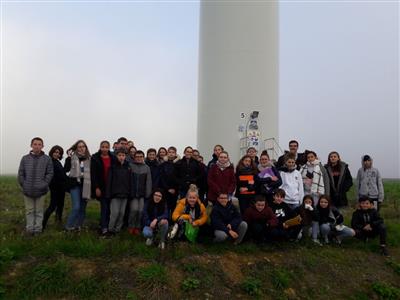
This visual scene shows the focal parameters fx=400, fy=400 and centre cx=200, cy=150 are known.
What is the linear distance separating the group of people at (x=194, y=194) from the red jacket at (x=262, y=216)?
0.02 m

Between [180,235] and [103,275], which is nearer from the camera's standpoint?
[103,275]

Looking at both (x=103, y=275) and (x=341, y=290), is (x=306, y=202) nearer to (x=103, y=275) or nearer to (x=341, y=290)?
(x=341, y=290)

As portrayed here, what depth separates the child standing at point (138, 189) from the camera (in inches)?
288

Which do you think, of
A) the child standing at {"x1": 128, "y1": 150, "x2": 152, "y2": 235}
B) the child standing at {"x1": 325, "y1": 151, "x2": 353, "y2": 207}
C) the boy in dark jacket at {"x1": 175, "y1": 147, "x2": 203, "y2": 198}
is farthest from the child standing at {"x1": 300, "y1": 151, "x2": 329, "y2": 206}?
the child standing at {"x1": 128, "y1": 150, "x2": 152, "y2": 235}

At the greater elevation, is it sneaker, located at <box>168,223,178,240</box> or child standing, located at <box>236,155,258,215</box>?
child standing, located at <box>236,155,258,215</box>

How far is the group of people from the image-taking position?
6.91 meters

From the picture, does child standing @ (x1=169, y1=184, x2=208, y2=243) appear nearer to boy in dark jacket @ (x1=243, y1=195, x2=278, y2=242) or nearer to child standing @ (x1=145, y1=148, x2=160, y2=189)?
boy in dark jacket @ (x1=243, y1=195, x2=278, y2=242)

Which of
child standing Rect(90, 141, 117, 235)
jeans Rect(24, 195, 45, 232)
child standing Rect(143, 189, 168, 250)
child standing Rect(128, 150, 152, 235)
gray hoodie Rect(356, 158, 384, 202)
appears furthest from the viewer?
gray hoodie Rect(356, 158, 384, 202)

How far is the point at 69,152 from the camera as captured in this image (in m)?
7.46

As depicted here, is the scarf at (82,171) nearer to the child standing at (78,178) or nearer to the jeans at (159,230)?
the child standing at (78,178)

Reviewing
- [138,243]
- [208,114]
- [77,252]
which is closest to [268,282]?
[138,243]

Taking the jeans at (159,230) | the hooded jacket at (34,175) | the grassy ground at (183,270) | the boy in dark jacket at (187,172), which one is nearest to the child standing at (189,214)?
the jeans at (159,230)

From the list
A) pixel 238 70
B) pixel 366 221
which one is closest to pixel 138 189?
pixel 366 221

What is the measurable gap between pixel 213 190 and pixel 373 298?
3038 mm
